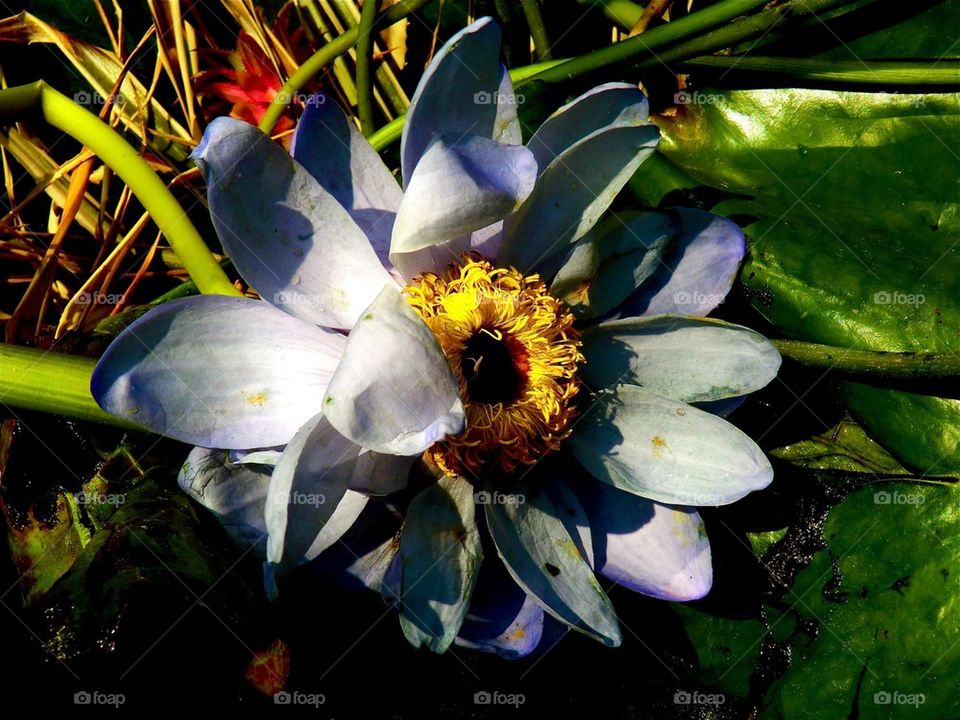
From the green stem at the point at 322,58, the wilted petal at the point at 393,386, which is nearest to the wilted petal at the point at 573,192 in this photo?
the wilted petal at the point at 393,386

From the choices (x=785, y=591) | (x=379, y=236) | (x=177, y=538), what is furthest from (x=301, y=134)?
(x=785, y=591)

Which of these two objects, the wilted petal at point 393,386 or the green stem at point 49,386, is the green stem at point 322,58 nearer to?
the green stem at point 49,386

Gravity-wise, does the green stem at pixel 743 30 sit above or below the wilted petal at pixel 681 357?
above

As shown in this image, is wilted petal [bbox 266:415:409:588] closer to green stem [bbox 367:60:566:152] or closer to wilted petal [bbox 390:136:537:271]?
wilted petal [bbox 390:136:537:271]

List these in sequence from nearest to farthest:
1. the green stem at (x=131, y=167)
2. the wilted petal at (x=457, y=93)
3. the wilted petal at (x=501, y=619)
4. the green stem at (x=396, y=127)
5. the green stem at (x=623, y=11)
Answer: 1. the wilted petal at (x=457, y=93)
2. the wilted petal at (x=501, y=619)
3. the green stem at (x=131, y=167)
4. the green stem at (x=396, y=127)
5. the green stem at (x=623, y=11)

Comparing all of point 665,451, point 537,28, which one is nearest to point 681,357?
point 665,451

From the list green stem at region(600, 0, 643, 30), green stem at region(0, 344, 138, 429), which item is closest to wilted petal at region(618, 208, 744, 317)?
green stem at region(600, 0, 643, 30)

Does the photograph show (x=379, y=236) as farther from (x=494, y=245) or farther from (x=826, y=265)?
(x=826, y=265)
